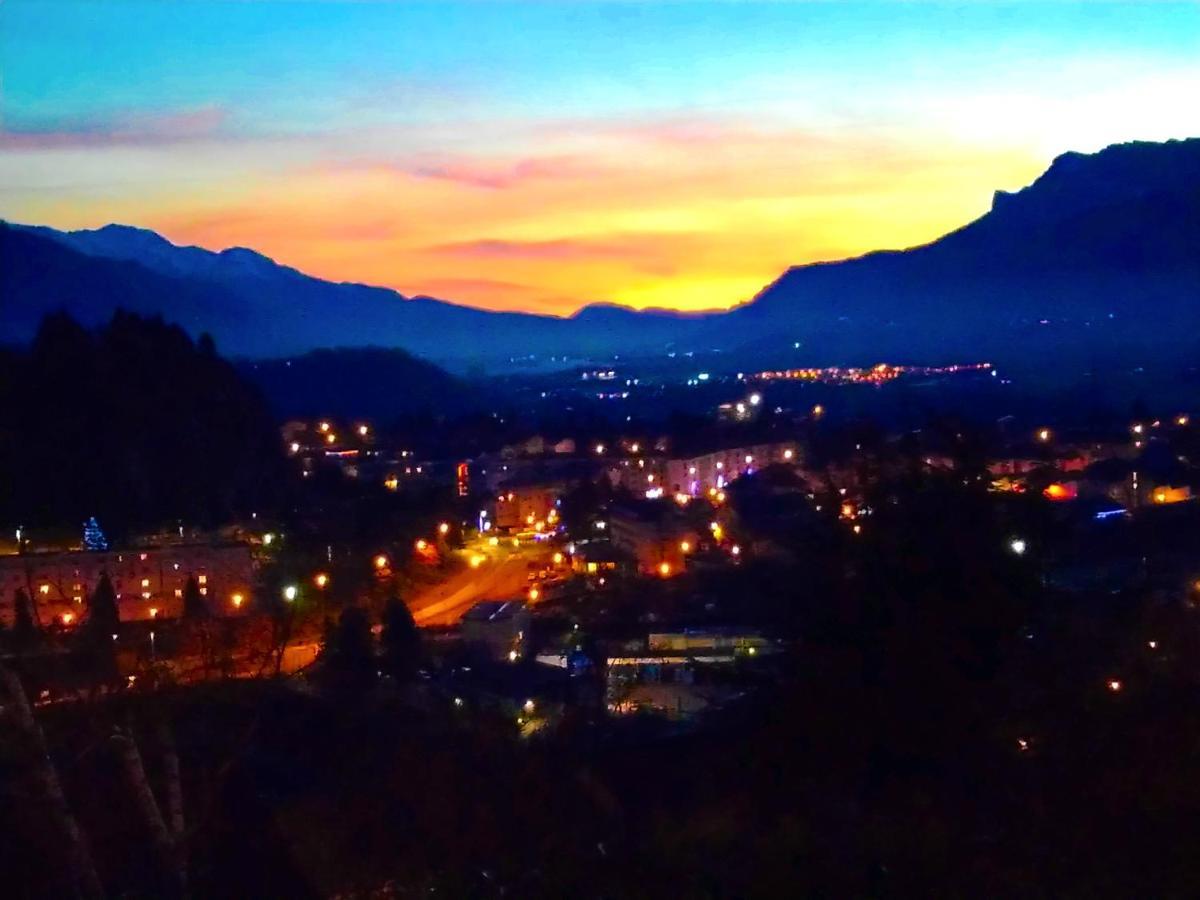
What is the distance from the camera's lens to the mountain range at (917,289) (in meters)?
49.3

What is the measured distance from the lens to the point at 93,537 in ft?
51.9

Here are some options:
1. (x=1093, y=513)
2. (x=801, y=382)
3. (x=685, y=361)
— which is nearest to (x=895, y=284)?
(x=685, y=361)

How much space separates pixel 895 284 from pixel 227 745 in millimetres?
72938

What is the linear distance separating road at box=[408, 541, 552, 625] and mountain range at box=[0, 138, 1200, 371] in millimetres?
20087

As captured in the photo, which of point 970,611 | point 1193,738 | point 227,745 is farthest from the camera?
point 227,745

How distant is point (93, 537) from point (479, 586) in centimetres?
537

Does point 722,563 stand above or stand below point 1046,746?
below

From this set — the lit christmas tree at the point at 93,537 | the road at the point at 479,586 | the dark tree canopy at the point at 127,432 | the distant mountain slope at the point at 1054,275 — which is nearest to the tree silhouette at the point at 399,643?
the road at the point at 479,586

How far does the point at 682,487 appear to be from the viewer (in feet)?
82.7

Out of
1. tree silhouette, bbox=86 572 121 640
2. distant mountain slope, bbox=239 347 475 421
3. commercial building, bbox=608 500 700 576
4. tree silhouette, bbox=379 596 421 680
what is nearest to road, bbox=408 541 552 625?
commercial building, bbox=608 500 700 576

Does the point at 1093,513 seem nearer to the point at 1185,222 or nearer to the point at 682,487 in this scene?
the point at 682,487

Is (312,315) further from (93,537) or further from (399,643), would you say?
(399,643)

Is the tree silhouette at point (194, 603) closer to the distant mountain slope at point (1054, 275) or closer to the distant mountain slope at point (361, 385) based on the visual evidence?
the distant mountain slope at point (361, 385)

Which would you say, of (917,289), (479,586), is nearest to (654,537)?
(479,586)
